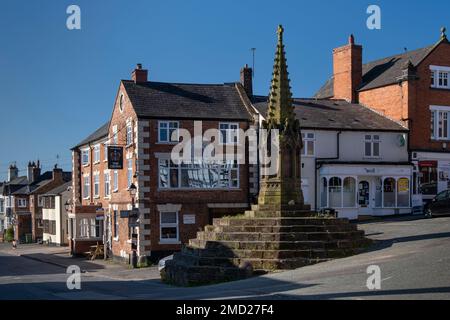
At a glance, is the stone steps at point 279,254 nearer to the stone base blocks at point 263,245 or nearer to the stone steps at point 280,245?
the stone base blocks at point 263,245

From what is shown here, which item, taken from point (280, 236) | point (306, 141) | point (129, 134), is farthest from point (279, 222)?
point (129, 134)

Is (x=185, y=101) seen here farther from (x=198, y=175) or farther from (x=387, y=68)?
(x=387, y=68)

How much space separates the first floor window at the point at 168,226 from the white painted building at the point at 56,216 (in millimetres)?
26187

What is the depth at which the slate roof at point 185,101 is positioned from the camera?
118 feet

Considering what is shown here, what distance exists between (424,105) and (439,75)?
2536 millimetres

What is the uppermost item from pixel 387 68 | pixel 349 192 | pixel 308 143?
pixel 387 68

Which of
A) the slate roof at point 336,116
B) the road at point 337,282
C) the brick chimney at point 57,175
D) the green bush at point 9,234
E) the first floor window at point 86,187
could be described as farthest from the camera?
the green bush at point 9,234

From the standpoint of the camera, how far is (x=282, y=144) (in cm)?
2311

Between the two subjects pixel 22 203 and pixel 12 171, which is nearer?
pixel 22 203

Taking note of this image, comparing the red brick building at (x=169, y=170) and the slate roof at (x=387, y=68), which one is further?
the slate roof at (x=387, y=68)

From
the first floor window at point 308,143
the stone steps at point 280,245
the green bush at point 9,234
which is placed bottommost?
the green bush at point 9,234

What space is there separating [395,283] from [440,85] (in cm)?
2917

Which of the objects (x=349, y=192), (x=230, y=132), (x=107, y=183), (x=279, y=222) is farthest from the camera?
(x=107, y=183)

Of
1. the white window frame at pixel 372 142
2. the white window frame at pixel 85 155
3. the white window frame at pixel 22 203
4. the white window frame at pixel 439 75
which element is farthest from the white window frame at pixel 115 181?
the white window frame at pixel 22 203
